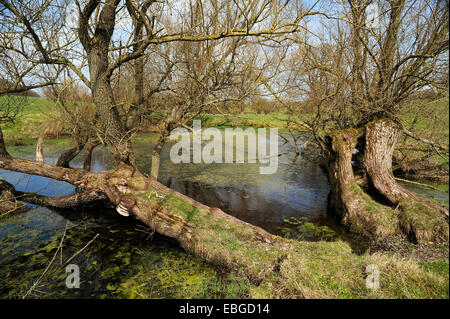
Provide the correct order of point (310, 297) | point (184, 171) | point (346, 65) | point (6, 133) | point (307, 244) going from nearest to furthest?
1. point (310, 297)
2. point (307, 244)
3. point (346, 65)
4. point (184, 171)
5. point (6, 133)

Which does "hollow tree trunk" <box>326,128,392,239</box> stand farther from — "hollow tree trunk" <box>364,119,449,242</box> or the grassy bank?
the grassy bank

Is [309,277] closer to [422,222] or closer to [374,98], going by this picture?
[422,222]

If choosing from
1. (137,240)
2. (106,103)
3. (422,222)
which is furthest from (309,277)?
(106,103)

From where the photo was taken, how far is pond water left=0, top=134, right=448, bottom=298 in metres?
3.73

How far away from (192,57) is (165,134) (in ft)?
7.71

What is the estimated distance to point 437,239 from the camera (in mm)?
4785

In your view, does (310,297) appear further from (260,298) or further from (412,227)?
(412,227)
